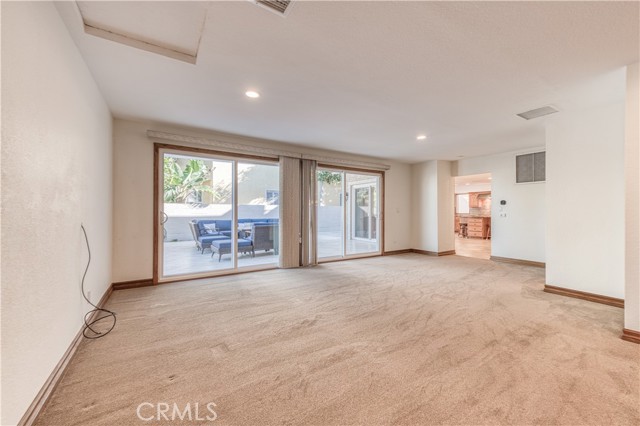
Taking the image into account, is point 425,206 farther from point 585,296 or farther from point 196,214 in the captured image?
point 196,214

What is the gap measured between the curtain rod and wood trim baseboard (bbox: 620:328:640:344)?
4771 millimetres

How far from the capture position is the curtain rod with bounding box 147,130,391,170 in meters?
4.09

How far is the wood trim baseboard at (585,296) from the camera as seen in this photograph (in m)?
3.26

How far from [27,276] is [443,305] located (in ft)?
12.0

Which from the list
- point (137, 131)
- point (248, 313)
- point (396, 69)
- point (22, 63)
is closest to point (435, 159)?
point (396, 69)

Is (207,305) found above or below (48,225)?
below

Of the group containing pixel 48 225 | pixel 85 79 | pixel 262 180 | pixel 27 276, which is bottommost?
pixel 27 276

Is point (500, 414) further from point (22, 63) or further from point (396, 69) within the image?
point (22, 63)

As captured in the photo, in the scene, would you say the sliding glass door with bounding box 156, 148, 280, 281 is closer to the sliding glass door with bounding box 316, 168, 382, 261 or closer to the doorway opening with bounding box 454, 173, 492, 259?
the sliding glass door with bounding box 316, 168, 382, 261

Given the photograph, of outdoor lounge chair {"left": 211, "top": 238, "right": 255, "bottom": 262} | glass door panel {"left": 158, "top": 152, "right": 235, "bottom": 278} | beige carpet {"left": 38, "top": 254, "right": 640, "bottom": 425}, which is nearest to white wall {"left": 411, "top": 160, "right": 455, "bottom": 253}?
beige carpet {"left": 38, "top": 254, "right": 640, "bottom": 425}

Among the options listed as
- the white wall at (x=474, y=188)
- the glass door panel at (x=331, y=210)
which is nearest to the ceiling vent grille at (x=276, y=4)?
the glass door panel at (x=331, y=210)

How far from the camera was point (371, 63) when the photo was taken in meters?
2.38

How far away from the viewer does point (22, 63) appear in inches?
54.9

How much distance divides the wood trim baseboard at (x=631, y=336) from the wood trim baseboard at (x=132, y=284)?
5590 millimetres
